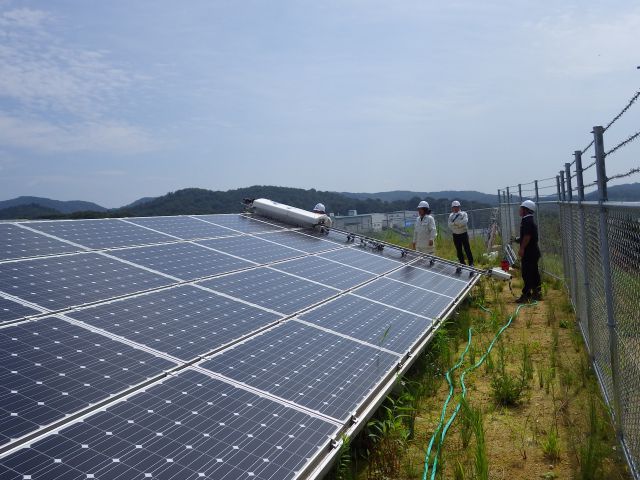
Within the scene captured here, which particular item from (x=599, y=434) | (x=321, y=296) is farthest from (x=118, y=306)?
(x=599, y=434)

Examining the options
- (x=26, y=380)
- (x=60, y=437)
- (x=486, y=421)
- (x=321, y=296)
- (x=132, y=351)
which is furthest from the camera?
(x=321, y=296)

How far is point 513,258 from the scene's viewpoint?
750 inches

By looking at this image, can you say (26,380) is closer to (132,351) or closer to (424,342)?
(132,351)

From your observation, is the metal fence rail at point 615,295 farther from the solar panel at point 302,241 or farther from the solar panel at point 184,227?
the solar panel at point 184,227

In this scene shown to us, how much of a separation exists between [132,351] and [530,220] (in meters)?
11.1

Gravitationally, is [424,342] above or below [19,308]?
below

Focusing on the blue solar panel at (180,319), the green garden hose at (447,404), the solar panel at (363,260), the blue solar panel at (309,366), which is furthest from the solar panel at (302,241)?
the blue solar panel at (309,366)

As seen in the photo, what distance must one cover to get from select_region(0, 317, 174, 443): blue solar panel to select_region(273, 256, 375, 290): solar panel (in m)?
4.43

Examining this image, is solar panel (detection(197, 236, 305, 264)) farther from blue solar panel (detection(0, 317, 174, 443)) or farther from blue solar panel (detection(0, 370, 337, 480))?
blue solar panel (detection(0, 370, 337, 480))

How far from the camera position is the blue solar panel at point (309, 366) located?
491cm

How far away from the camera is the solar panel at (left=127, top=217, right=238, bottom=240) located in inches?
393

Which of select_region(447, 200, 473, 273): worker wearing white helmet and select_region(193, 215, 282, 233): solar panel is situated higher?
select_region(193, 215, 282, 233): solar panel

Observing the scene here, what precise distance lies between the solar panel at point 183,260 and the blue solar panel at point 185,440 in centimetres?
302

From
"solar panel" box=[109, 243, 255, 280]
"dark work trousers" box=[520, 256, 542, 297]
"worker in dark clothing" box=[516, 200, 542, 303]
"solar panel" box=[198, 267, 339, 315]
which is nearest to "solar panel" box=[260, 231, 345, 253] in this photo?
"solar panel" box=[109, 243, 255, 280]
